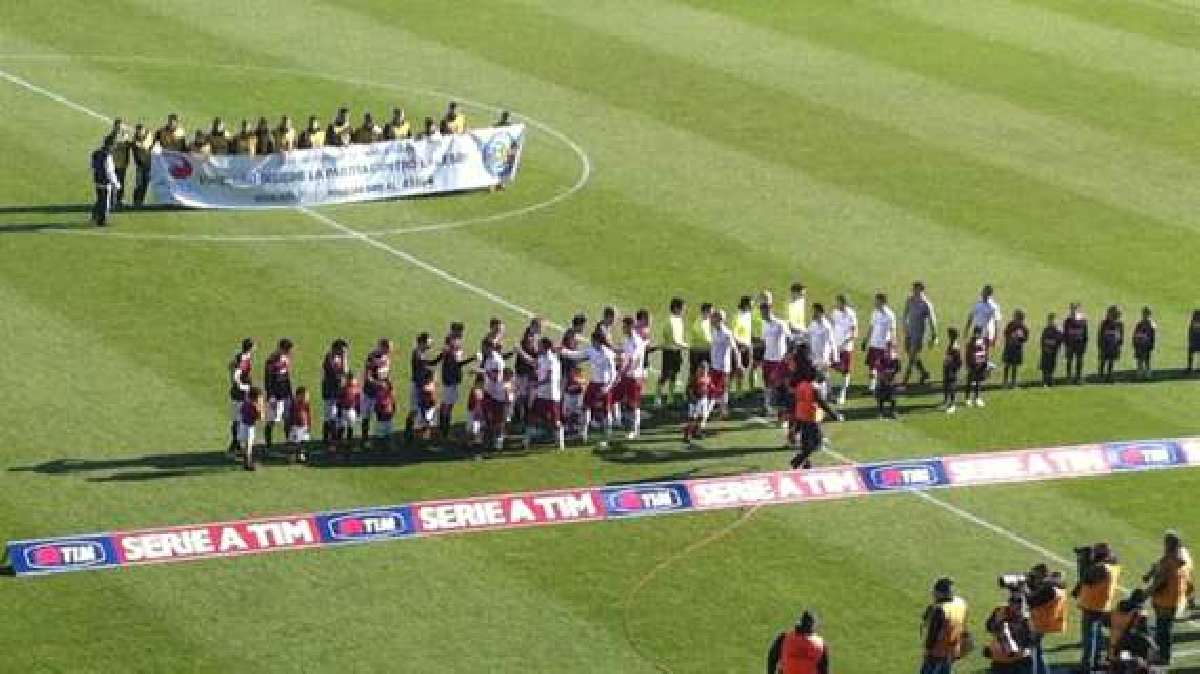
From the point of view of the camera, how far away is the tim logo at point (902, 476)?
40.8 meters

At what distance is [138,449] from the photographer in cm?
4066

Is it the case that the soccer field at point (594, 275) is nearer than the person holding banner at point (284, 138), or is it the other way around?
the soccer field at point (594, 275)

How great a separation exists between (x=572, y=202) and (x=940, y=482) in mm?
15474

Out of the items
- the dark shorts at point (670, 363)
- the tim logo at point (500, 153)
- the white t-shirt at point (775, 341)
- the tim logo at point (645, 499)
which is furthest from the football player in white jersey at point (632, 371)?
the tim logo at point (500, 153)

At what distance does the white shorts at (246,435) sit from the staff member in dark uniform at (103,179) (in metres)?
11.8

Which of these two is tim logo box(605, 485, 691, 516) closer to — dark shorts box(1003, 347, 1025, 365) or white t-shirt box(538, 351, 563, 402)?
white t-shirt box(538, 351, 563, 402)

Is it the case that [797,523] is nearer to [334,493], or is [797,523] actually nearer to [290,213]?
[334,493]

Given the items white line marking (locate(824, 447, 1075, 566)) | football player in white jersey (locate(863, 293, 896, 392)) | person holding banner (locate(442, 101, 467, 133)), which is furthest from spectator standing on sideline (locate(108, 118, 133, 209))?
white line marking (locate(824, 447, 1075, 566))

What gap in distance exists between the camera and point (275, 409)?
41.0 m

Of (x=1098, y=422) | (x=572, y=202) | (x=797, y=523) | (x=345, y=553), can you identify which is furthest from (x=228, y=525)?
(x=572, y=202)

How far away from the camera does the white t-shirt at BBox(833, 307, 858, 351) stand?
4422 cm

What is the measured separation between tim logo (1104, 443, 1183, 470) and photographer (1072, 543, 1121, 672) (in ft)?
26.3

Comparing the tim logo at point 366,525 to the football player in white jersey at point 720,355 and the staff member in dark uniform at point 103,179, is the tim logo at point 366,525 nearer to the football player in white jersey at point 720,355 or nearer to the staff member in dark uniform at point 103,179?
the football player in white jersey at point 720,355

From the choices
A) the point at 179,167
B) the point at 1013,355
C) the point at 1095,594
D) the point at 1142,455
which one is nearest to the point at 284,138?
the point at 179,167
